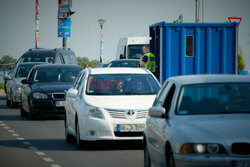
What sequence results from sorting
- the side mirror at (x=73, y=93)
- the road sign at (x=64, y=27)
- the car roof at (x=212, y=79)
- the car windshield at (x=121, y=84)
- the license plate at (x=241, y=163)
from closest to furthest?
1. the license plate at (x=241, y=163)
2. the car roof at (x=212, y=79)
3. the car windshield at (x=121, y=84)
4. the side mirror at (x=73, y=93)
5. the road sign at (x=64, y=27)

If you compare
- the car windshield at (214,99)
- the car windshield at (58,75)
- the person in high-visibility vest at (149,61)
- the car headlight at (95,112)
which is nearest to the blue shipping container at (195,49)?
the person in high-visibility vest at (149,61)

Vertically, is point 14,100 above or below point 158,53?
below

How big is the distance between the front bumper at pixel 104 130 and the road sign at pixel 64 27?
32.4 metres

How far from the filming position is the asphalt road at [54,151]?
12844mm

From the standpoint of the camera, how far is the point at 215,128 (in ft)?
28.1

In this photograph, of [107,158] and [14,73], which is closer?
[107,158]

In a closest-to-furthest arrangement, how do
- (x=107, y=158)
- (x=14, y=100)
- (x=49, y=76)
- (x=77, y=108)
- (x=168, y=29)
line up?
1. (x=107, y=158)
2. (x=77, y=108)
3. (x=168, y=29)
4. (x=49, y=76)
5. (x=14, y=100)

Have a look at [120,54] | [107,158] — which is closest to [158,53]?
[107,158]

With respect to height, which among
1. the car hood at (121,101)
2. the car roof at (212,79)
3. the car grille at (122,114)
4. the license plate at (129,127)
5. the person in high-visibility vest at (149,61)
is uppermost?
the car roof at (212,79)

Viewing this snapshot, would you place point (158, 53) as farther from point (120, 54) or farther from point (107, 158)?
point (120, 54)

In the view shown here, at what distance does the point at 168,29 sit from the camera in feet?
68.3

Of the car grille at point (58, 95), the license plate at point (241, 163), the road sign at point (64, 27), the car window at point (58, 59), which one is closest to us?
the license plate at point (241, 163)

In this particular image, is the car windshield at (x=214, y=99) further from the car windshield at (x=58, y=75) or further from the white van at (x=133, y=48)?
the white van at (x=133, y=48)

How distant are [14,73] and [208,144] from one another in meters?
23.7
